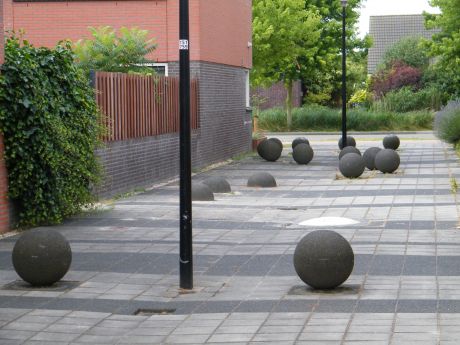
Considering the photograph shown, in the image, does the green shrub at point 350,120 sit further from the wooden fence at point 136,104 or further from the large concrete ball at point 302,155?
the wooden fence at point 136,104

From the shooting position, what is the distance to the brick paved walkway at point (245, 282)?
821 cm

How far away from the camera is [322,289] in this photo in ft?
32.4

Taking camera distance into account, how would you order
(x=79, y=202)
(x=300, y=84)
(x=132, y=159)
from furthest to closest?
1. (x=300, y=84)
2. (x=132, y=159)
3. (x=79, y=202)

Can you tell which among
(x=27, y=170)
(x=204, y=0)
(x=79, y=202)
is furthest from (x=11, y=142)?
(x=204, y=0)

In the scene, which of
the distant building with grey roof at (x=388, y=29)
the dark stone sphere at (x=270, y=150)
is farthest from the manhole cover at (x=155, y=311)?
the distant building with grey roof at (x=388, y=29)

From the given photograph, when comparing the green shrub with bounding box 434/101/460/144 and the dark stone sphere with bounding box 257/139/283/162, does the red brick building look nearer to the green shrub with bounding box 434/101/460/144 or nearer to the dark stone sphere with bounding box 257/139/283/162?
the dark stone sphere with bounding box 257/139/283/162

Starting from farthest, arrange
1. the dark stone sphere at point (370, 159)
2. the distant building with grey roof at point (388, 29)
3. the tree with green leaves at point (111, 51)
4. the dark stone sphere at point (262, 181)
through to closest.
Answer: the distant building with grey roof at point (388, 29), the dark stone sphere at point (370, 159), the tree with green leaves at point (111, 51), the dark stone sphere at point (262, 181)

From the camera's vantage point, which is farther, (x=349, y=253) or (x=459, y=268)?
(x=459, y=268)

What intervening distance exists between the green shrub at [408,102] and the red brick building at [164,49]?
27.6m

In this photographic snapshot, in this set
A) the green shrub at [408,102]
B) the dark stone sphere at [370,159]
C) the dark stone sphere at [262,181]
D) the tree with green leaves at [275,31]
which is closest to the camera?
the dark stone sphere at [262,181]

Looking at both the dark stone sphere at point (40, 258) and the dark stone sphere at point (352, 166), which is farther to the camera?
the dark stone sphere at point (352, 166)

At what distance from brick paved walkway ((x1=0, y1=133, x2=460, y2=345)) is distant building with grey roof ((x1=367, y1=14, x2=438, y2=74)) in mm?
82574

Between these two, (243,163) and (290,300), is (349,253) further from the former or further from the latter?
(243,163)

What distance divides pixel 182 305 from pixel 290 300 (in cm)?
99
